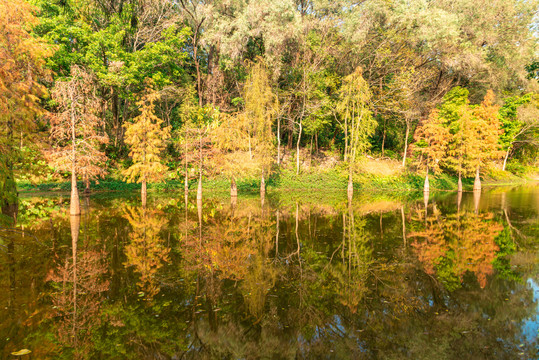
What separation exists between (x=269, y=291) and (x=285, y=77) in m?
30.4

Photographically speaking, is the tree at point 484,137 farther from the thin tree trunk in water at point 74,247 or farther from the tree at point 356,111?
the thin tree trunk in water at point 74,247

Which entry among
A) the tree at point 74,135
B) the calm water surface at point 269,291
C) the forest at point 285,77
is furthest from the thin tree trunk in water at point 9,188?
the forest at point 285,77

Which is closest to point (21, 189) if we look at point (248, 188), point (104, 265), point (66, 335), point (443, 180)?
point (248, 188)

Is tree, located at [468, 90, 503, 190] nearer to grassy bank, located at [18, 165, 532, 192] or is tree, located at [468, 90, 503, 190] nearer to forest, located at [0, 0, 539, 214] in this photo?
forest, located at [0, 0, 539, 214]

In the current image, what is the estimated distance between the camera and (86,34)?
92.1ft

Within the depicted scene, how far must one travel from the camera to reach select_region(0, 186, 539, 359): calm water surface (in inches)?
217

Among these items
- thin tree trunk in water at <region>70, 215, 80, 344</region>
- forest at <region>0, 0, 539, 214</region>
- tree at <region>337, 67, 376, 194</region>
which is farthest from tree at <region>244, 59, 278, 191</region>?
thin tree trunk in water at <region>70, 215, 80, 344</region>

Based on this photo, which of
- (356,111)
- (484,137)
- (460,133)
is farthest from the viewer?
(484,137)

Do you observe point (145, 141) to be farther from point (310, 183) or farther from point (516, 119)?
point (516, 119)

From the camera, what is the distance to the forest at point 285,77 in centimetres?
2731

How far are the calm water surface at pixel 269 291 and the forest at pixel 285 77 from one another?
1342cm

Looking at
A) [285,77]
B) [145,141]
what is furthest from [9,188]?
[285,77]

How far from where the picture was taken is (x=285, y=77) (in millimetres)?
34312

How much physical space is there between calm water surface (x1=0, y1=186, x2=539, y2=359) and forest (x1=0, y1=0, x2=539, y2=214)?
13416 mm
